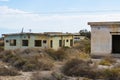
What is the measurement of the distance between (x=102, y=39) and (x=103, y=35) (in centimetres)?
41

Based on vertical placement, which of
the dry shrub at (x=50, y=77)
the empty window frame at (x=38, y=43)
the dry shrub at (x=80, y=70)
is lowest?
the dry shrub at (x=50, y=77)

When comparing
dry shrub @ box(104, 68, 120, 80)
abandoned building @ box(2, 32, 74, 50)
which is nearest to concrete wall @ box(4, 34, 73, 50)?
abandoned building @ box(2, 32, 74, 50)

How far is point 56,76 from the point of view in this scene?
19.4m

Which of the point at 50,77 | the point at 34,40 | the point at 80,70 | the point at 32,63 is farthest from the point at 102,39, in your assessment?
the point at 34,40

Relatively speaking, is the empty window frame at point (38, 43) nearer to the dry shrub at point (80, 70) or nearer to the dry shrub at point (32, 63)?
the dry shrub at point (32, 63)

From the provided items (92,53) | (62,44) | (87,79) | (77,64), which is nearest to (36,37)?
(62,44)

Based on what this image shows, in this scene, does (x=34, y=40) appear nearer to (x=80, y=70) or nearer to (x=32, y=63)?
(x=32, y=63)

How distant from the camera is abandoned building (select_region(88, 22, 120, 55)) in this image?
30828mm

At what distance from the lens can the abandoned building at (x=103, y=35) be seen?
101 feet

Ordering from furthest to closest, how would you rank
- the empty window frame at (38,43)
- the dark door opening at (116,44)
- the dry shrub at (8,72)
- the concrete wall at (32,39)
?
1. the empty window frame at (38,43)
2. the concrete wall at (32,39)
3. the dark door opening at (116,44)
4. the dry shrub at (8,72)

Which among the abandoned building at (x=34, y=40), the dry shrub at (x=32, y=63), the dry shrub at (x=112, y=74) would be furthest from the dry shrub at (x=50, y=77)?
the abandoned building at (x=34, y=40)

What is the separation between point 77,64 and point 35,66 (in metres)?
3.96

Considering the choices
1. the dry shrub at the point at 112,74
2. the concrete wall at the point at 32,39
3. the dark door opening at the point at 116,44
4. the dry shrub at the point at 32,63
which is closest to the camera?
the dry shrub at the point at 112,74

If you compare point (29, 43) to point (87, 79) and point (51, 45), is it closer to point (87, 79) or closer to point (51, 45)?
point (51, 45)
